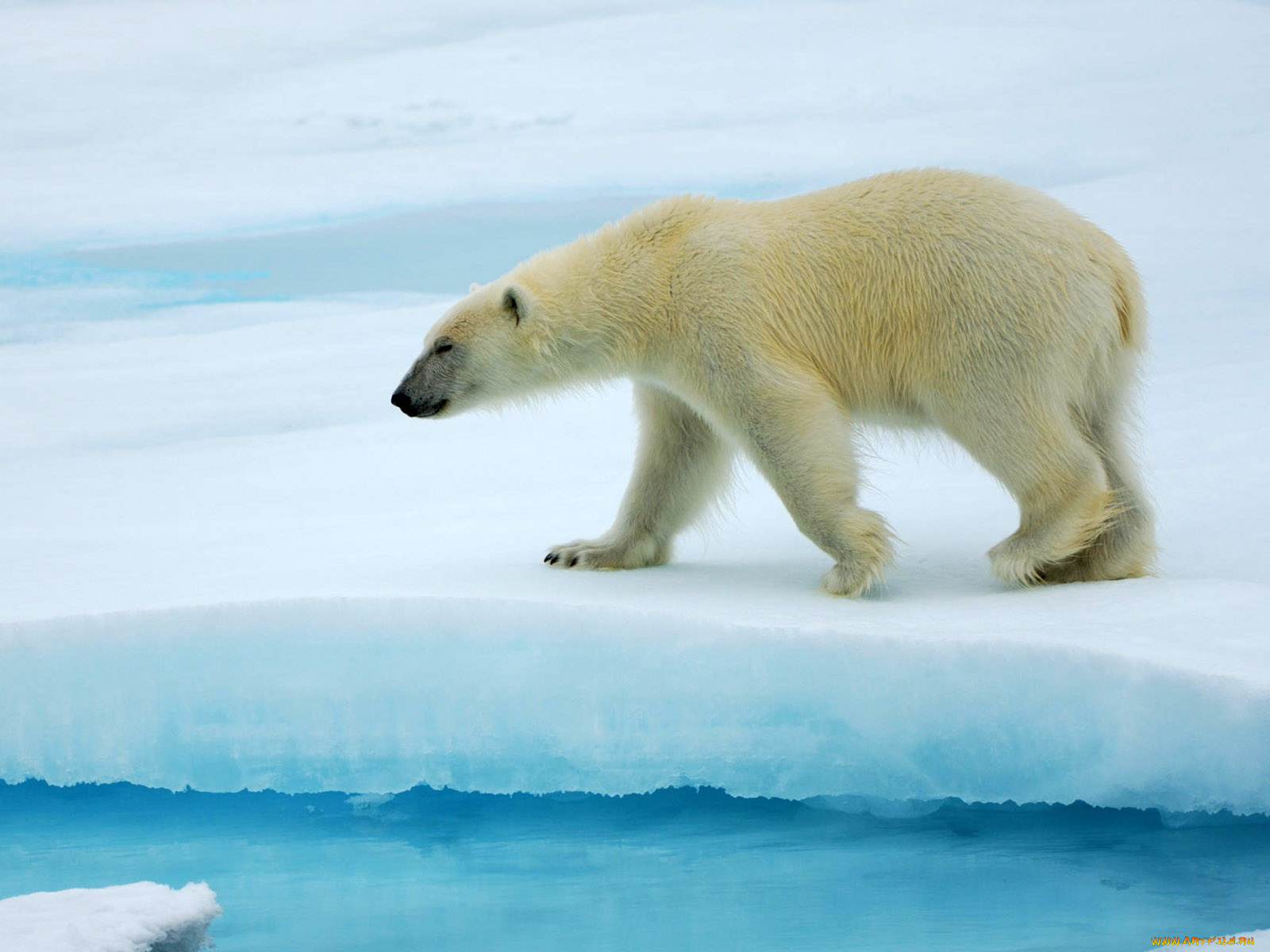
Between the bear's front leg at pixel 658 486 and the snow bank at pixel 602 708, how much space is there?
2.88 feet

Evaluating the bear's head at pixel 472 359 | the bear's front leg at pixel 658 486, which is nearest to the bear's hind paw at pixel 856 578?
the bear's front leg at pixel 658 486

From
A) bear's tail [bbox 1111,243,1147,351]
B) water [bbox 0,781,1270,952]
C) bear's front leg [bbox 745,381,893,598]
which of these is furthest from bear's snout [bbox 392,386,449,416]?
bear's tail [bbox 1111,243,1147,351]

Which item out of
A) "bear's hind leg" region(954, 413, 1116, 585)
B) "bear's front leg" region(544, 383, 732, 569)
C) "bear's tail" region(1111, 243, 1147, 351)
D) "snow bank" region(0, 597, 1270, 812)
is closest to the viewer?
"snow bank" region(0, 597, 1270, 812)

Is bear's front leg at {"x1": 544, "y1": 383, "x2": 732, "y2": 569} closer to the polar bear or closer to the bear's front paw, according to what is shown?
the bear's front paw

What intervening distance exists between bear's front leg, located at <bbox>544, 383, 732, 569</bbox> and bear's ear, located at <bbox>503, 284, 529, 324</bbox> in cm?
55

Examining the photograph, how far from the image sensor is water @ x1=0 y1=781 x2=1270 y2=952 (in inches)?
115

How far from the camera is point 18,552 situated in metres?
5.39

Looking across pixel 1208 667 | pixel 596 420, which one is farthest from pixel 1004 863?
pixel 596 420

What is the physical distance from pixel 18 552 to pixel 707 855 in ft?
11.0

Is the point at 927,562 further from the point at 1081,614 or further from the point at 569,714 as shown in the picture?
the point at 569,714

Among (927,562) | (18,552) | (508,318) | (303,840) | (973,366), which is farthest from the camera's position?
(18,552)

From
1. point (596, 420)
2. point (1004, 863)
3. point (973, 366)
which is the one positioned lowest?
point (1004, 863)

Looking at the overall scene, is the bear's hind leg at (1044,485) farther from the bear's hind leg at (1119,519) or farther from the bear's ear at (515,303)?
the bear's ear at (515,303)

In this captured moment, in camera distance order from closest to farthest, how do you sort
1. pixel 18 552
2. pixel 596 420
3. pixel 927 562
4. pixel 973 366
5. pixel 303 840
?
1. pixel 303 840
2. pixel 973 366
3. pixel 927 562
4. pixel 18 552
5. pixel 596 420
